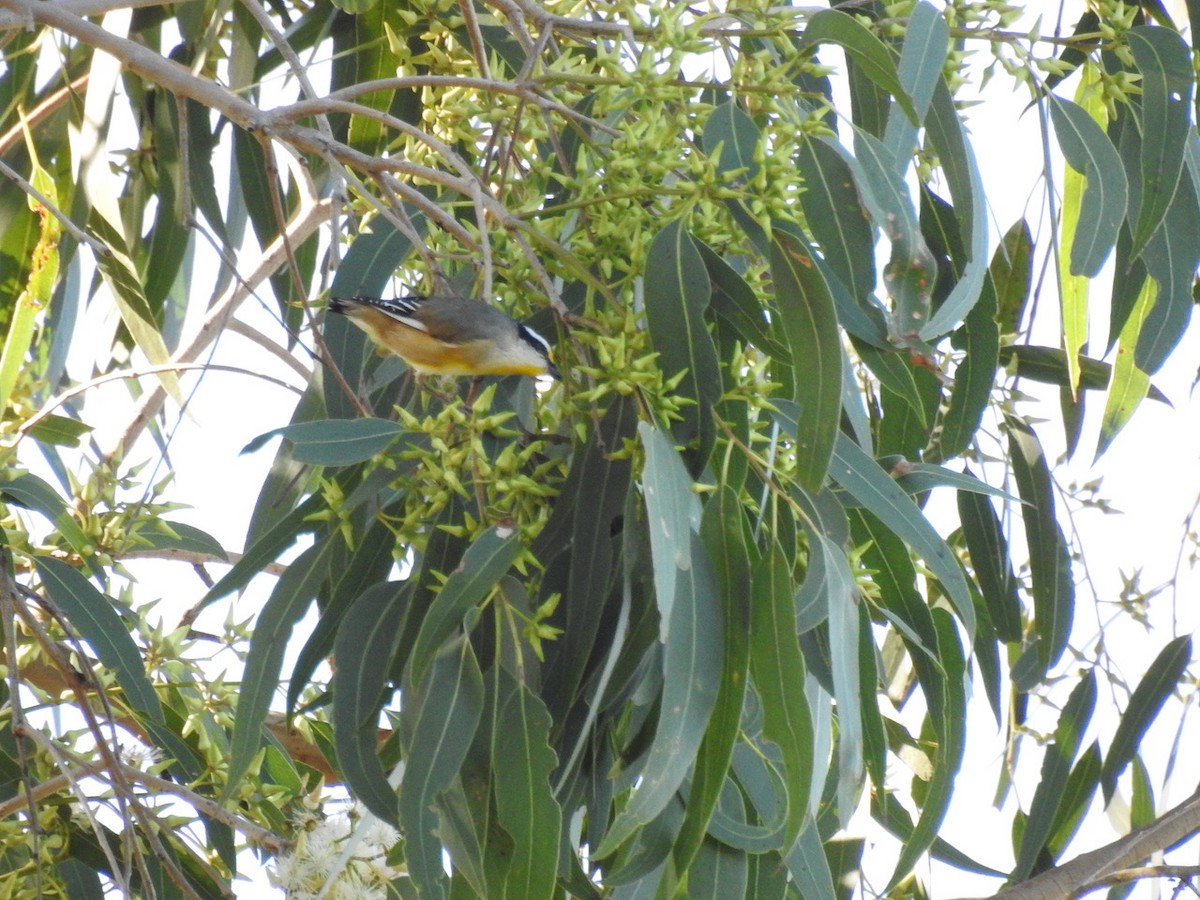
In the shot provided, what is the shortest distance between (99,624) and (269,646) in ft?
0.96

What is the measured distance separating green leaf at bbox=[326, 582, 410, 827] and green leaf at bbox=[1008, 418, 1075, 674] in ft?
3.68

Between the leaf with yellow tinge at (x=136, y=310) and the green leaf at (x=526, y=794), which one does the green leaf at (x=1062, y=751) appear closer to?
the green leaf at (x=526, y=794)

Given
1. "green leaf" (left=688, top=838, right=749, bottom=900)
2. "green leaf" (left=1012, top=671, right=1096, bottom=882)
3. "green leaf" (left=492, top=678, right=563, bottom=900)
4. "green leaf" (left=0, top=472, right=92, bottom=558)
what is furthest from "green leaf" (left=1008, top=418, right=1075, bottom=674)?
"green leaf" (left=0, top=472, right=92, bottom=558)

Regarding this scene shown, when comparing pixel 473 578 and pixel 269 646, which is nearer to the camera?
pixel 473 578

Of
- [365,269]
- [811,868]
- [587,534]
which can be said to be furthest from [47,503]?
[811,868]

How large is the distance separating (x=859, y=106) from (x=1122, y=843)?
48.3 inches

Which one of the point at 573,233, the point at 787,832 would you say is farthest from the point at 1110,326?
the point at 787,832

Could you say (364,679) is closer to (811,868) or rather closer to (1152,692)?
(811,868)

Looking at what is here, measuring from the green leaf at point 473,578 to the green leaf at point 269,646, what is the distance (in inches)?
14.6

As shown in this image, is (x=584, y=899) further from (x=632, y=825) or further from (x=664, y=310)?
(x=664, y=310)

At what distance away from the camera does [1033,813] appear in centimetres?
254

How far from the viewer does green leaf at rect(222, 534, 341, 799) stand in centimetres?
171

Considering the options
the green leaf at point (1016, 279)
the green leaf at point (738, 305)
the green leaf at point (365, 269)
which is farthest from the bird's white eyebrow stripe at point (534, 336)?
the green leaf at point (1016, 279)

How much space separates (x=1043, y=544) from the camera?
91.9 inches
